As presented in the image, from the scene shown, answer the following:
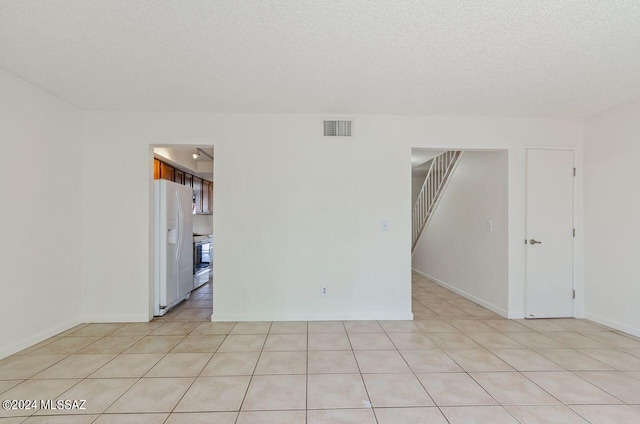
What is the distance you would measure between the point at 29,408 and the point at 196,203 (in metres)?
4.52

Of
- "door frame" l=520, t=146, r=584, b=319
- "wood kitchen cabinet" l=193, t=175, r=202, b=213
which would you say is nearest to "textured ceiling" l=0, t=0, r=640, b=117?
"door frame" l=520, t=146, r=584, b=319

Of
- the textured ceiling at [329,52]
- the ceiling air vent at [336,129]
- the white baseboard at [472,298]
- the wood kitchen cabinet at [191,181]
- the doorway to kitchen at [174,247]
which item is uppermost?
the textured ceiling at [329,52]

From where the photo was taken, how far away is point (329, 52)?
2.26 meters

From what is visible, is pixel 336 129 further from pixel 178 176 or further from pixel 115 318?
pixel 115 318

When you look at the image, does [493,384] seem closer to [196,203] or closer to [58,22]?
[58,22]

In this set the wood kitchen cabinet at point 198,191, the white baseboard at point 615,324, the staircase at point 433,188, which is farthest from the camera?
the wood kitchen cabinet at point 198,191

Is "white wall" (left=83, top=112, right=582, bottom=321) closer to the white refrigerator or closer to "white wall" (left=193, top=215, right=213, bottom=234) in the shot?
the white refrigerator

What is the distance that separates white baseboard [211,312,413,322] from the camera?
352cm

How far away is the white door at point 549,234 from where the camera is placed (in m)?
3.64

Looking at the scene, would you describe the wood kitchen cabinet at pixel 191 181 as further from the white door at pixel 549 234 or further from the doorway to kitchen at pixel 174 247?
the white door at pixel 549 234

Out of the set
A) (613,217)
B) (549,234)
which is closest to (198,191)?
(549,234)

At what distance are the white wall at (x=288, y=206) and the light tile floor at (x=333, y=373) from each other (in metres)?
0.37

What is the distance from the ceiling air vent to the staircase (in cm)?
235

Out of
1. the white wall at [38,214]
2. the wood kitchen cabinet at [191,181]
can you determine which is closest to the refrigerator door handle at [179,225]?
the wood kitchen cabinet at [191,181]
